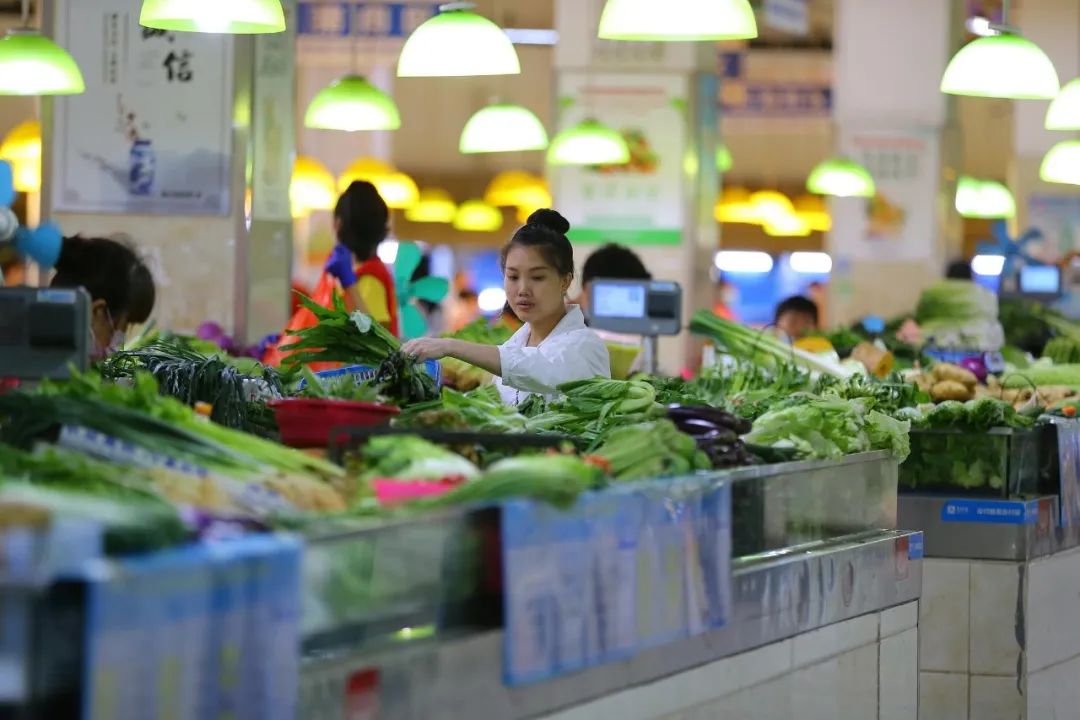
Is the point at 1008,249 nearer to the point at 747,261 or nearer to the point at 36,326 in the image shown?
the point at 36,326

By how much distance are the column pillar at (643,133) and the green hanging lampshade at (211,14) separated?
738cm

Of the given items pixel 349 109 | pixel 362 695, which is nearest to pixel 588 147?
pixel 349 109

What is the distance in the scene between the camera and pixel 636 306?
336 inches

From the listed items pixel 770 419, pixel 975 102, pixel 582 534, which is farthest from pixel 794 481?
pixel 975 102

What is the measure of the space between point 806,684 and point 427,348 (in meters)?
1.48

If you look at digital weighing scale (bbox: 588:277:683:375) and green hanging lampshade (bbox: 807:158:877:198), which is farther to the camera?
green hanging lampshade (bbox: 807:158:877:198)

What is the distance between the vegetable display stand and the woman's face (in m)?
1.21

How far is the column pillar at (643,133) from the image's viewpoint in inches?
526

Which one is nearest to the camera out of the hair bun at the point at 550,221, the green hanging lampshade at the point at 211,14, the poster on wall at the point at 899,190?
the green hanging lampshade at the point at 211,14

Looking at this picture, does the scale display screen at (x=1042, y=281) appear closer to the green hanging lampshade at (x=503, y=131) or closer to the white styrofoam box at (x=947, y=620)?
the green hanging lampshade at (x=503, y=131)

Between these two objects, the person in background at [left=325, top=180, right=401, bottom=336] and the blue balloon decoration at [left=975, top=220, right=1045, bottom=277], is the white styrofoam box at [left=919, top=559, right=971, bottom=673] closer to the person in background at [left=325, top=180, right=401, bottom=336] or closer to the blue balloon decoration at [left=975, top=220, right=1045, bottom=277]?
the person in background at [left=325, top=180, right=401, bottom=336]

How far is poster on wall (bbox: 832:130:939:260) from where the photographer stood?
624 inches

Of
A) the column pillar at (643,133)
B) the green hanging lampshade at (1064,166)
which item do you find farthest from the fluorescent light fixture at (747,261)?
the green hanging lampshade at (1064,166)

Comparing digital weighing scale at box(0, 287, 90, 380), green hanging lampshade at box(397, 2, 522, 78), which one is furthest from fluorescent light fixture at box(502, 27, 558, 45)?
digital weighing scale at box(0, 287, 90, 380)
